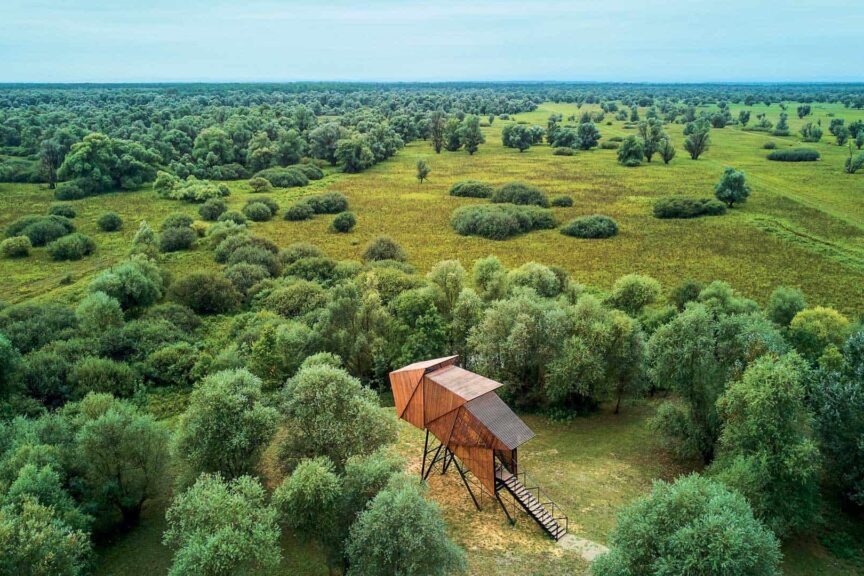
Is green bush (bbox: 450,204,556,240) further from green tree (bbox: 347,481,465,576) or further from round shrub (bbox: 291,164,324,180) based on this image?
green tree (bbox: 347,481,465,576)

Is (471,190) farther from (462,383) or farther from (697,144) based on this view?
(462,383)

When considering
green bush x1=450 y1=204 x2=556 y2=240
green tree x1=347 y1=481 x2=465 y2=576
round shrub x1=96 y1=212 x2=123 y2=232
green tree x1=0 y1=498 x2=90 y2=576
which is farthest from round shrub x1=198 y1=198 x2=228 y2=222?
green tree x1=347 y1=481 x2=465 y2=576

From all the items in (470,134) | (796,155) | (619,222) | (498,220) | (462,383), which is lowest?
(619,222)

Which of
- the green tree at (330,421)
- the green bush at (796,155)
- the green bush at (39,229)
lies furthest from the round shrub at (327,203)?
the green bush at (796,155)

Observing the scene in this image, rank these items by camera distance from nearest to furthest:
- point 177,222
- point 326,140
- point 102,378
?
point 102,378
point 177,222
point 326,140

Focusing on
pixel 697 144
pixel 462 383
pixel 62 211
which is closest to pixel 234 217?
pixel 62 211

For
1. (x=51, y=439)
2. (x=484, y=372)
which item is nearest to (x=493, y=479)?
(x=484, y=372)

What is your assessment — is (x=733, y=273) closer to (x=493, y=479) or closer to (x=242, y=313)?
(x=493, y=479)
